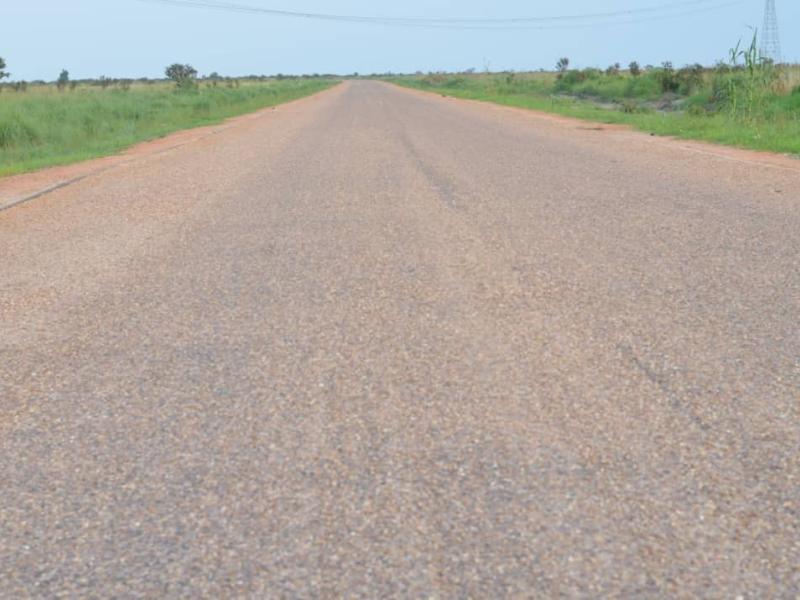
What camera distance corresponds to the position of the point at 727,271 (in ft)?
21.3

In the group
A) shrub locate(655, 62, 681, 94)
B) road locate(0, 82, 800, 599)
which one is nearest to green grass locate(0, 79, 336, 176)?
road locate(0, 82, 800, 599)

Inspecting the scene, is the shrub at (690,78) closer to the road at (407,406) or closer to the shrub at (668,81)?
the shrub at (668,81)

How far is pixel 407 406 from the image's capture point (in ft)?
13.8

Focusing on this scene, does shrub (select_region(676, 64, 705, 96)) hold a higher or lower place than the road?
higher

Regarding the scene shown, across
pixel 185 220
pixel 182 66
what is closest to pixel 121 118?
pixel 185 220

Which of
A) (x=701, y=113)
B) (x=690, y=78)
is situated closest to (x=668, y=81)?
(x=690, y=78)

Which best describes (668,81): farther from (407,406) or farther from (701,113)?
(407,406)

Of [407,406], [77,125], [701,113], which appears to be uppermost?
[701,113]

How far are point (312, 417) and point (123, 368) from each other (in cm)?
131

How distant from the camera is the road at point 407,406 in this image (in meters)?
2.93

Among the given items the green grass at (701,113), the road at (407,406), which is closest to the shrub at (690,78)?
the green grass at (701,113)

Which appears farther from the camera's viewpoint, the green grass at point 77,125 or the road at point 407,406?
the green grass at point 77,125

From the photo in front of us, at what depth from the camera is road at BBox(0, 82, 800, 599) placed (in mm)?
2928

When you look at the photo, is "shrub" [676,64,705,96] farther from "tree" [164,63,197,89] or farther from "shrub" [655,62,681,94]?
"tree" [164,63,197,89]
